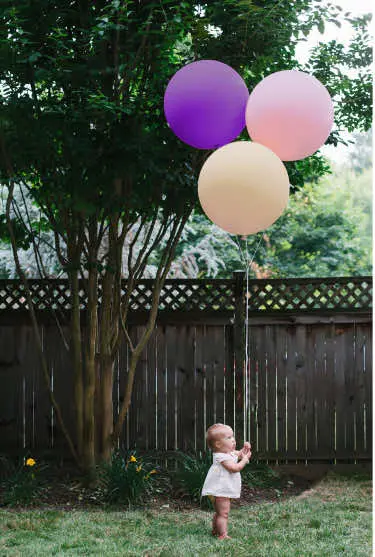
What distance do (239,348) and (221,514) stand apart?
2071mm

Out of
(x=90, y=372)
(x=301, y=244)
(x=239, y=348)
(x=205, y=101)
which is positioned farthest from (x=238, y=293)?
(x=301, y=244)

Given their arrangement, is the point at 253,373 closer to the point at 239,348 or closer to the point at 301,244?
the point at 239,348

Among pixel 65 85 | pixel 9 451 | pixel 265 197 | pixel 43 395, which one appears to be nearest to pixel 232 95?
pixel 265 197

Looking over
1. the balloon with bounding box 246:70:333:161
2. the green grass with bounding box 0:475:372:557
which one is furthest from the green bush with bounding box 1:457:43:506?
the balloon with bounding box 246:70:333:161

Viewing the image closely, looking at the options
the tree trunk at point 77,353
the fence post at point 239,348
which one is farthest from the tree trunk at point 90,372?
the fence post at point 239,348

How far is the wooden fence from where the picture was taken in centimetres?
561

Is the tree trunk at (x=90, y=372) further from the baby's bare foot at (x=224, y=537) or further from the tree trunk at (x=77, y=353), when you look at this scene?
the baby's bare foot at (x=224, y=537)

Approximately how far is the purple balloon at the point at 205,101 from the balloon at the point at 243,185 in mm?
281

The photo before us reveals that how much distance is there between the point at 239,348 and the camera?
5.57m

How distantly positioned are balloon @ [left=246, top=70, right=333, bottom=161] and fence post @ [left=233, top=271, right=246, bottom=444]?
2225mm

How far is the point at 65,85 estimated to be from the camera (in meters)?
4.11

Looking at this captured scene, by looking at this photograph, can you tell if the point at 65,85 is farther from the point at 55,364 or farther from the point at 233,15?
the point at 55,364

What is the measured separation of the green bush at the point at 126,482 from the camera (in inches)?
174

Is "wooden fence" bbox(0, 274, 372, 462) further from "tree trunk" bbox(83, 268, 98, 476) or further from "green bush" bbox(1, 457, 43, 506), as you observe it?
"tree trunk" bbox(83, 268, 98, 476)
